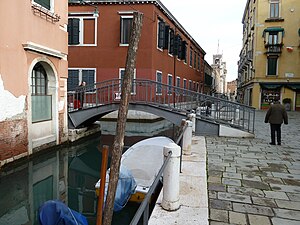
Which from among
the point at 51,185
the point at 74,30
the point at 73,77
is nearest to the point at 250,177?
the point at 51,185

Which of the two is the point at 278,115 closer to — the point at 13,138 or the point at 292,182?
the point at 292,182

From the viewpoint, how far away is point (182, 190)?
13.7ft

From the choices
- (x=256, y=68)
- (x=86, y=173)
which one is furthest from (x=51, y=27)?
(x=256, y=68)

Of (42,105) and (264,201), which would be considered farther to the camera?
(42,105)

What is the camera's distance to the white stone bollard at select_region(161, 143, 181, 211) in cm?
346

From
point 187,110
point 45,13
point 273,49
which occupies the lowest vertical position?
point 187,110

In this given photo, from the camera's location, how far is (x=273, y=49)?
83.8 feet

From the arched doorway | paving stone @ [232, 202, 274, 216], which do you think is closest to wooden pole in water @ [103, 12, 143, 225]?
paving stone @ [232, 202, 274, 216]

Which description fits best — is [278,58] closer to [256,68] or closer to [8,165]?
[256,68]

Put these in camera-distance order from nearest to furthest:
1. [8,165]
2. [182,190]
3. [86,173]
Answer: [182,190] < [8,165] < [86,173]

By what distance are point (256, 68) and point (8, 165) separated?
79.6 ft

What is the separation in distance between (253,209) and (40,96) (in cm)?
798

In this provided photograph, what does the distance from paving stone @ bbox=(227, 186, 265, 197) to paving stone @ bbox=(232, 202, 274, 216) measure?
0.45m

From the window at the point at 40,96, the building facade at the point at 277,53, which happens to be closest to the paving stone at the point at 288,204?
the window at the point at 40,96
